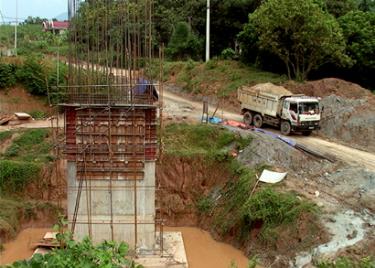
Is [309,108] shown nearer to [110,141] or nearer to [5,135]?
[110,141]

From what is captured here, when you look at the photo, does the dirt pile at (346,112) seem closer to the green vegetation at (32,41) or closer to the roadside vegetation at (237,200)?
the roadside vegetation at (237,200)

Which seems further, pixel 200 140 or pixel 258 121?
pixel 258 121

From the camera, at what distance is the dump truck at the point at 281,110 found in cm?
2375

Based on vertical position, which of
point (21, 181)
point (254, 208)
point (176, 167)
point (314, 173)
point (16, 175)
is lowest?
point (21, 181)

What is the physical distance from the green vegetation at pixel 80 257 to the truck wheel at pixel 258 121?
66.1 ft

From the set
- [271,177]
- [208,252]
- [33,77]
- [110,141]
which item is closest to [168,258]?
[208,252]

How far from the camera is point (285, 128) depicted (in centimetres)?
2433

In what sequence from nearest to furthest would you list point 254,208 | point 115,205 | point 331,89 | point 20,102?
point 115,205 < point 254,208 < point 331,89 < point 20,102

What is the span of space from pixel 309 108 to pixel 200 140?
5.25m

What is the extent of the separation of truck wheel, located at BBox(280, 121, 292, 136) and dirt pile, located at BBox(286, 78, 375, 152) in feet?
6.54

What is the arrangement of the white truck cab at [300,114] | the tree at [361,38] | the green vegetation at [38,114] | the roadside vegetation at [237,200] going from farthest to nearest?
the tree at [361,38], the green vegetation at [38,114], the white truck cab at [300,114], the roadside vegetation at [237,200]

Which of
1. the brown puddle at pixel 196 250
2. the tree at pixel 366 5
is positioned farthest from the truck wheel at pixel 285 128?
the tree at pixel 366 5

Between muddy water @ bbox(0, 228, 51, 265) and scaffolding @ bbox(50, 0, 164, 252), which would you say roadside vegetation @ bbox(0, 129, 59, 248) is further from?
scaffolding @ bbox(50, 0, 164, 252)

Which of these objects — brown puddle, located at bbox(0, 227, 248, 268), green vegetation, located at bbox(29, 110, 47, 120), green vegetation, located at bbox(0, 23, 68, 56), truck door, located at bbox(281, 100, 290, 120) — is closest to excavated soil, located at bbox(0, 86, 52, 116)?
green vegetation, located at bbox(29, 110, 47, 120)
